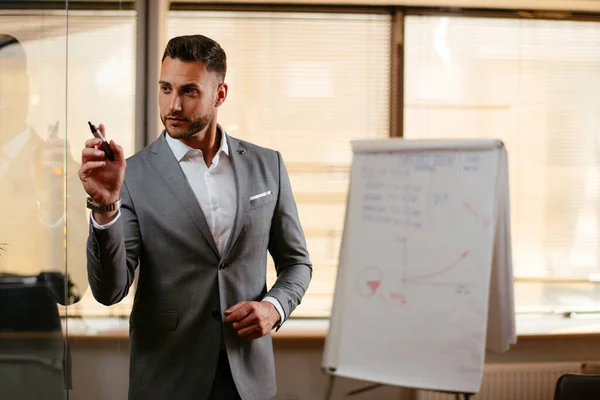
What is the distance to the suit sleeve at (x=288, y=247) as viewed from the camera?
191 centimetres

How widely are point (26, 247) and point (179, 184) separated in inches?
16.9

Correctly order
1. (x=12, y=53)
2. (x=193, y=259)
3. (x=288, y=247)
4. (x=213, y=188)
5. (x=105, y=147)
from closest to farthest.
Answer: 1. (x=105, y=147)
2. (x=12, y=53)
3. (x=193, y=259)
4. (x=213, y=188)
5. (x=288, y=247)

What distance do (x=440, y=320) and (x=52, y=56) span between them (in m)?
1.31

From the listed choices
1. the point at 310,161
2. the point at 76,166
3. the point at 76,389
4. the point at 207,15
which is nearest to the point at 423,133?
the point at 310,161

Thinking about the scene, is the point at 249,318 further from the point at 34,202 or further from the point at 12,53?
the point at 12,53

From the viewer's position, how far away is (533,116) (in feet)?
11.7

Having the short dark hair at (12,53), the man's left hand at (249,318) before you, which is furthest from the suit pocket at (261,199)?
the short dark hair at (12,53)

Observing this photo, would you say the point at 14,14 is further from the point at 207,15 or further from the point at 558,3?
the point at 558,3

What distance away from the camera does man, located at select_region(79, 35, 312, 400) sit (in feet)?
5.62

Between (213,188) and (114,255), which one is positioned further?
(213,188)

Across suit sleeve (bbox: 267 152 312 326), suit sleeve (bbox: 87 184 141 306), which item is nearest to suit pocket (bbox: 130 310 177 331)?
suit sleeve (bbox: 87 184 141 306)

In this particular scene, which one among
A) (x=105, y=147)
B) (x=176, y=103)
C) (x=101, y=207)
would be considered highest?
(x=176, y=103)

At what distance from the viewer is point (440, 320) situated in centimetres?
164

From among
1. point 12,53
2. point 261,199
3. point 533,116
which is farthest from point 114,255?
point 533,116
